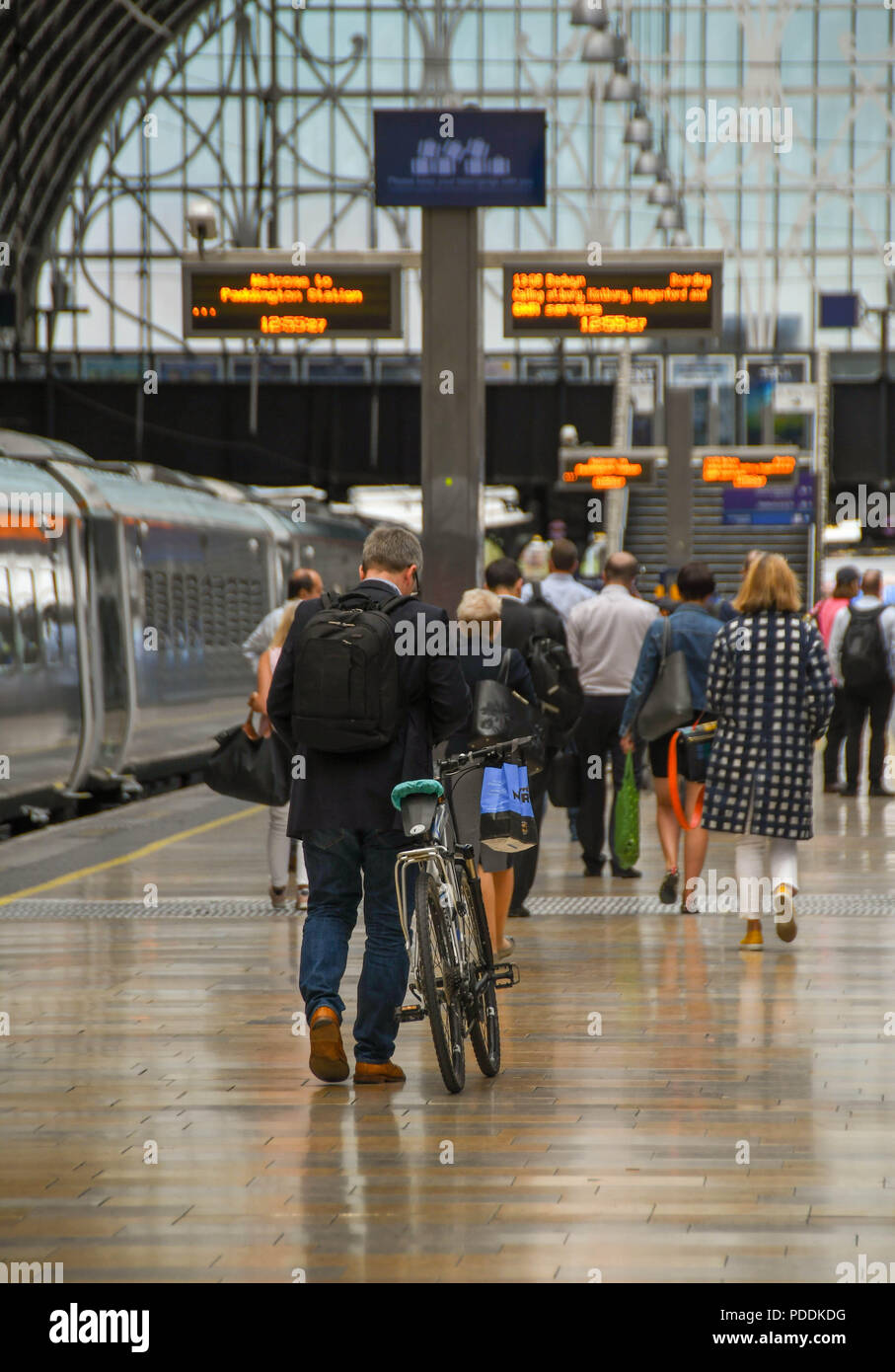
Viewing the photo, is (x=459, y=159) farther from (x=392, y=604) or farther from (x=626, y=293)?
(x=392, y=604)

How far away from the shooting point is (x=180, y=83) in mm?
48031

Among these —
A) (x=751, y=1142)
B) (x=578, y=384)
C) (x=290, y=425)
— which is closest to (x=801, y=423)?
(x=578, y=384)

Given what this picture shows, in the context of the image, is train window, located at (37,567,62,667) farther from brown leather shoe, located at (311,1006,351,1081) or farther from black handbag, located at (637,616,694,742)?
brown leather shoe, located at (311,1006,351,1081)

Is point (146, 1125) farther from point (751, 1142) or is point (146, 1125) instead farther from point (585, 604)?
point (585, 604)

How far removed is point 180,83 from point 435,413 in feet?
127

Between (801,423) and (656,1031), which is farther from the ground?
(801,423)

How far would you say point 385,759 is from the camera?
6473 millimetres

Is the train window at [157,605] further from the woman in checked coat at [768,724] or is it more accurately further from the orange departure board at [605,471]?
the orange departure board at [605,471]

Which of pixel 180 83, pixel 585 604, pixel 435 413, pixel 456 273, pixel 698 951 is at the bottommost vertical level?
pixel 698 951

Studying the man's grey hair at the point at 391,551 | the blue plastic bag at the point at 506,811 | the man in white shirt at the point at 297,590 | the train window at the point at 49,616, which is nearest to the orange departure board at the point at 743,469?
the train window at the point at 49,616

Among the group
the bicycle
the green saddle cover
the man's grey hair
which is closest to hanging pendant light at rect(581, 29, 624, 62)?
the man's grey hair

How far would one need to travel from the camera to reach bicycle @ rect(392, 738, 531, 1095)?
20.3 ft
